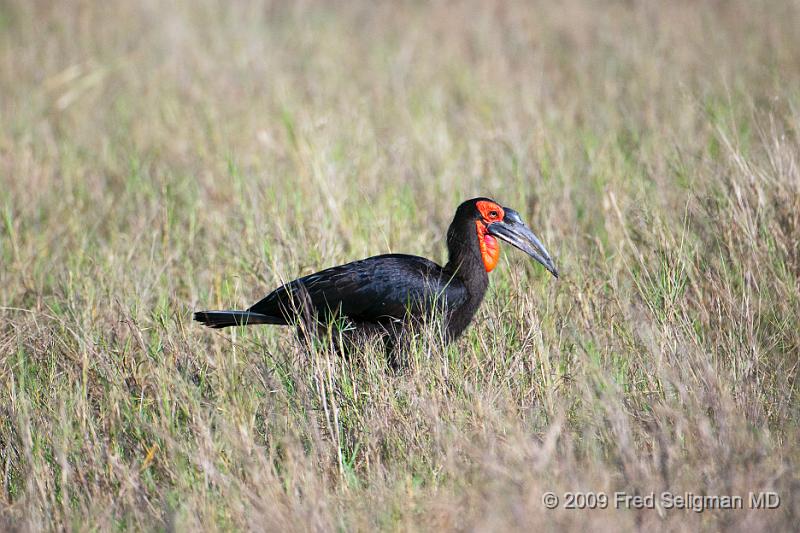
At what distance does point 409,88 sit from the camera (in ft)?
26.0

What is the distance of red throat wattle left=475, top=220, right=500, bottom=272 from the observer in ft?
14.9

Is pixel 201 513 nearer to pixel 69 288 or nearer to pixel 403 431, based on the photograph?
pixel 403 431

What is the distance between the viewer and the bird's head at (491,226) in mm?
4488

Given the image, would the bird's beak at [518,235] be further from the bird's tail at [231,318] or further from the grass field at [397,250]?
the bird's tail at [231,318]

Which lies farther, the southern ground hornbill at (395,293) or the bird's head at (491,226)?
the bird's head at (491,226)

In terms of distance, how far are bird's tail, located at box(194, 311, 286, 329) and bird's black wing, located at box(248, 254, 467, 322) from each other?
0.16 feet

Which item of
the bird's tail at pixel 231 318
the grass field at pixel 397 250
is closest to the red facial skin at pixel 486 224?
the grass field at pixel 397 250

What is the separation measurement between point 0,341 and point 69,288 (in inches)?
18.6

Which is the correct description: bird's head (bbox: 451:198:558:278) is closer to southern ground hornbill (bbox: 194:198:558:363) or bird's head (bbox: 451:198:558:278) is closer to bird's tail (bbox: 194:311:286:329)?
southern ground hornbill (bbox: 194:198:558:363)

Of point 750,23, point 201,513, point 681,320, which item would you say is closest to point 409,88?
point 750,23

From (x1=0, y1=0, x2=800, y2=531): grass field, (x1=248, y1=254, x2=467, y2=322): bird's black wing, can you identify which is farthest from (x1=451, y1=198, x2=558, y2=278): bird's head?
(x1=248, y1=254, x2=467, y2=322): bird's black wing

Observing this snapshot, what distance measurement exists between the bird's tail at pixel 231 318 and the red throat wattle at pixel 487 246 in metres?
0.97

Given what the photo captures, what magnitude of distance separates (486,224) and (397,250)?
0.95 meters

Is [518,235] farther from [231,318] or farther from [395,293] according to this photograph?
[231,318]
